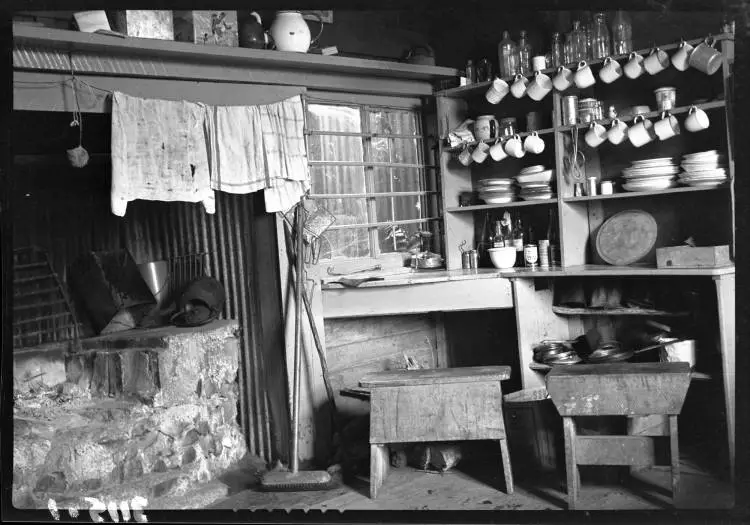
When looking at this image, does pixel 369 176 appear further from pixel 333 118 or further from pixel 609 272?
pixel 609 272

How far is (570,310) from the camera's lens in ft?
18.7

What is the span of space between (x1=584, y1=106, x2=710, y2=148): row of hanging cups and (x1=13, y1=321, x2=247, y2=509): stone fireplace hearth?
109 inches

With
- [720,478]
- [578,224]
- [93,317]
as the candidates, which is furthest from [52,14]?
[720,478]

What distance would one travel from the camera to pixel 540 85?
561 centimetres

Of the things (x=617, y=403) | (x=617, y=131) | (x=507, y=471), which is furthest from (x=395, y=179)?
(x=617, y=403)

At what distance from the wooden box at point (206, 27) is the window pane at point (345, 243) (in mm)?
1475

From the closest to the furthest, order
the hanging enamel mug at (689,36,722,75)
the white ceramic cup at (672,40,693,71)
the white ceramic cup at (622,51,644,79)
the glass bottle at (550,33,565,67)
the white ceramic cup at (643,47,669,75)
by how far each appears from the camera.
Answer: the hanging enamel mug at (689,36,722,75) < the white ceramic cup at (672,40,693,71) < the white ceramic cup at (643,47,669,75) < the white ceramic cup at (622,51,644,79) < the glass bottle at (550,33,565,67)

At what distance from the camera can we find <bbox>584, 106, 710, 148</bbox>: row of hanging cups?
16.3 feet

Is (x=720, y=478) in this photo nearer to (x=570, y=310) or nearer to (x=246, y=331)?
(x=570, y=310)

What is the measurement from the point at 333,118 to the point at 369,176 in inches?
20.4

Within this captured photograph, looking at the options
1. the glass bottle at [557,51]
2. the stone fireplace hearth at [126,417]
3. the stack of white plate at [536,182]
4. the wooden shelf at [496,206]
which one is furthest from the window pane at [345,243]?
the glass bottle at [557,51]

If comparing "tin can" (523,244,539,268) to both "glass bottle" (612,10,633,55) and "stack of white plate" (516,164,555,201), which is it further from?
"glass bottle" (612,10,633,55)

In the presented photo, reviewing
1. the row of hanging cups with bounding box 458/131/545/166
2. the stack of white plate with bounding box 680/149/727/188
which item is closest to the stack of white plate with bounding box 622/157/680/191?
the stack of white plate with bounding box 680/149/727/188

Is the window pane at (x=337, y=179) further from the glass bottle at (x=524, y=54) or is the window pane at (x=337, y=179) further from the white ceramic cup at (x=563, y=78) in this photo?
the white ceramic cup at (x=563, y=78)
